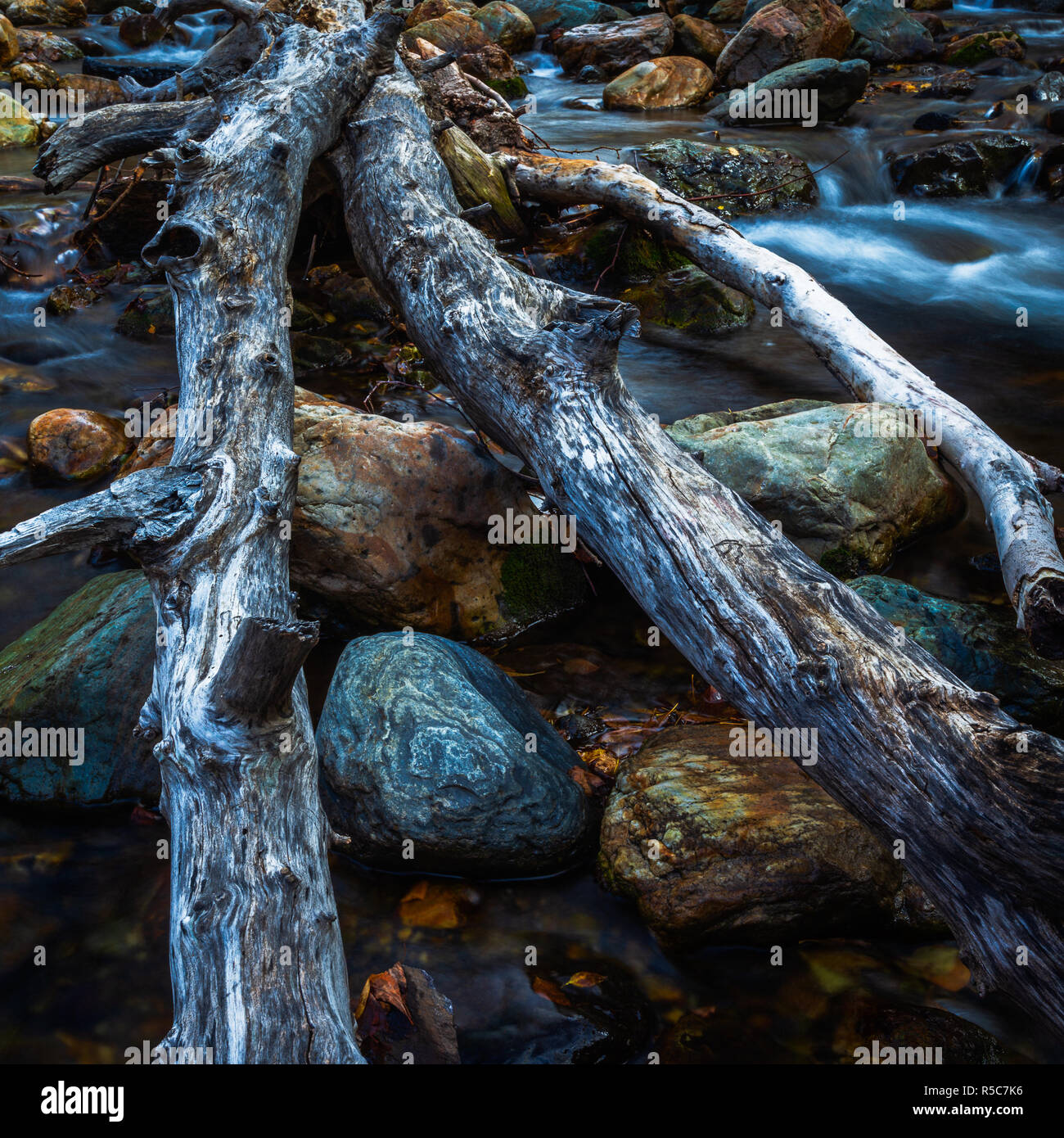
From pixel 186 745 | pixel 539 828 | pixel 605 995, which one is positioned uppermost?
pixel 186 745

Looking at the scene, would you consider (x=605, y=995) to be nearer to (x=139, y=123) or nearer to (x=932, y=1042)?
(x=932, y=1042)

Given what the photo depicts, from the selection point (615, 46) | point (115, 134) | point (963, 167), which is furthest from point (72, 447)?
point (615, 46)

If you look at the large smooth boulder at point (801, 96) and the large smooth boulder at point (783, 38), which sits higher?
the large smooth boulder at point (783, 38)

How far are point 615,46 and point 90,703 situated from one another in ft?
47.4

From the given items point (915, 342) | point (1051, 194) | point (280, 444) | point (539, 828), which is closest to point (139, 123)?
point (280, 444)

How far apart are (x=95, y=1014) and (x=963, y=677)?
376cm

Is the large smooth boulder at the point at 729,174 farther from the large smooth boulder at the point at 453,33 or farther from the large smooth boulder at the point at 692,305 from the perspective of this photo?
the large smooth boulder at the point at 453,33

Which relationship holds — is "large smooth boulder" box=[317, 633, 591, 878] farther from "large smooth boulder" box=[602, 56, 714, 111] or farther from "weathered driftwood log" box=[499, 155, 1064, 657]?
"large smooth boulder" box=[602, 56, 714, 111]

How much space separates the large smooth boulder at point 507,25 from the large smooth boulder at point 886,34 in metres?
5.53

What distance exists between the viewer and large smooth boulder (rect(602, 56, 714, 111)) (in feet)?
40.2

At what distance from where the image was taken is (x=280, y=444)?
12.4 feet

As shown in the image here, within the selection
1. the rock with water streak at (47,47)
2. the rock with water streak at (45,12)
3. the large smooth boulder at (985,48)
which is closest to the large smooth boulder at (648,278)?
the large smooth boulder at (985,48)

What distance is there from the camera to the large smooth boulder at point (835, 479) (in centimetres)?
465

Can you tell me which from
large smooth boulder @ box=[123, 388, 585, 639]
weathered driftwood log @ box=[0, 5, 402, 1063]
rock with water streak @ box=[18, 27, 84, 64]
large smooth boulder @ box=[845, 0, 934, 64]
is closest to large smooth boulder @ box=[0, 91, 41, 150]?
rock with water streak @ box=[18, 27, 84, 64]
